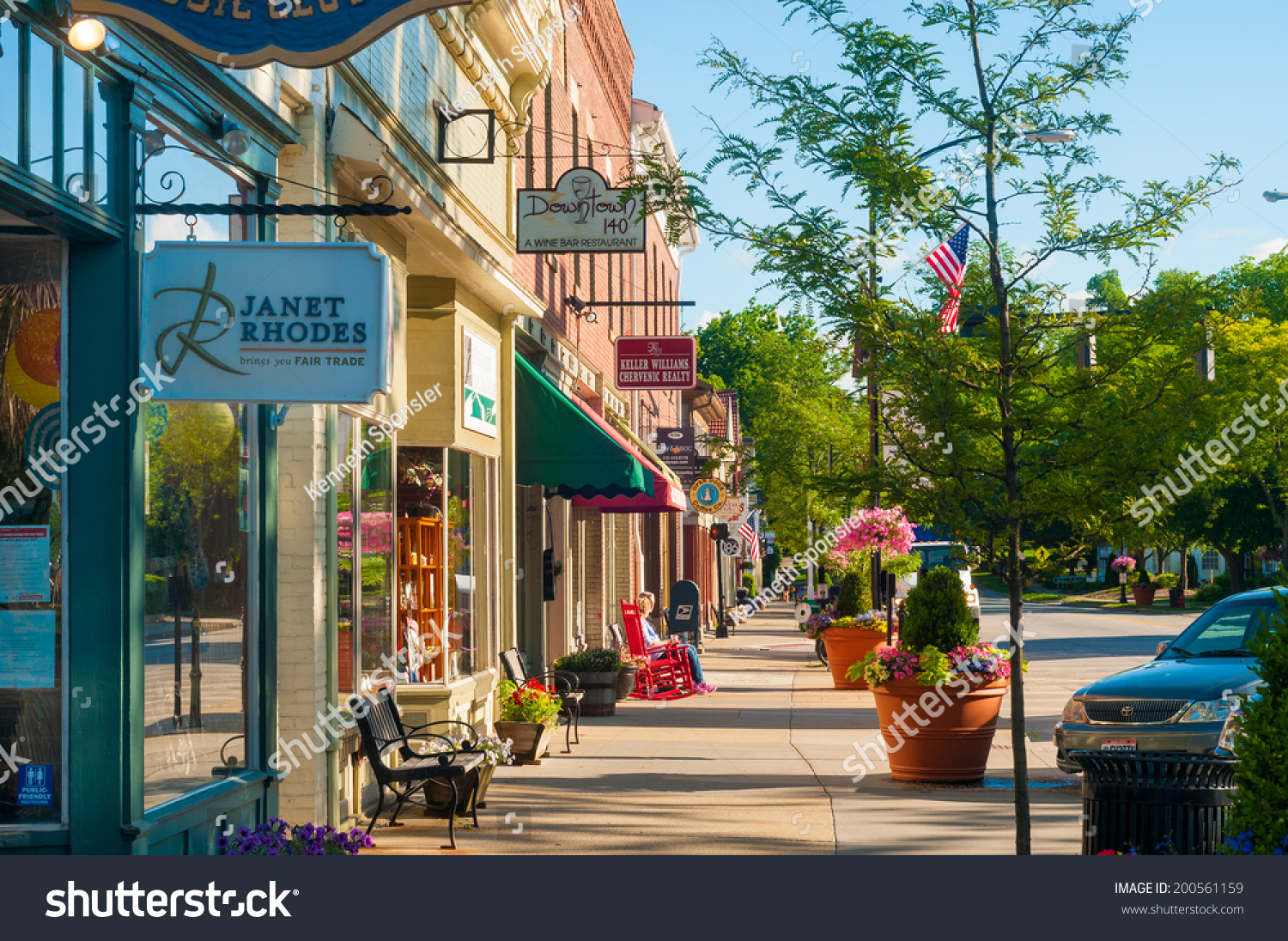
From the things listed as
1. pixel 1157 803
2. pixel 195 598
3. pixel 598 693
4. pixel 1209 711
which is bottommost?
pixel 598 693

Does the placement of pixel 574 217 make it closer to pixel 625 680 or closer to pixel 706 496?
pixel 625 680

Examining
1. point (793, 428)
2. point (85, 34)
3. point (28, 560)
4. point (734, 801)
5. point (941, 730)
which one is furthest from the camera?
point (793, 428)

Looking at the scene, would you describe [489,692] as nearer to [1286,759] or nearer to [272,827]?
[272,827]

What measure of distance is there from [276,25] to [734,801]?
6.75 m

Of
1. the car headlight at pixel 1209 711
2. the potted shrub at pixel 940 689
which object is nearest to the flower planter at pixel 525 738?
the potted shrub at pixel 940 689

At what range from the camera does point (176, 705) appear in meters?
6.41

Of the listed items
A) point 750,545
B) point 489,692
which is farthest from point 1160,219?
point 750,545

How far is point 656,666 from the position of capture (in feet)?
63.5

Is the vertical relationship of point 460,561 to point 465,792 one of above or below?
above

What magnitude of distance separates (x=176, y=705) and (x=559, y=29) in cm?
1221

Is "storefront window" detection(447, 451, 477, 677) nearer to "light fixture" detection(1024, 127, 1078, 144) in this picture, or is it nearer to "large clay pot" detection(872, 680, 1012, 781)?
"large clay pot" detection(872, 680, 1012, 781)

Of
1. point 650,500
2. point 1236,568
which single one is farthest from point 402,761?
point 1236,568

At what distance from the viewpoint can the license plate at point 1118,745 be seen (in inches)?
383

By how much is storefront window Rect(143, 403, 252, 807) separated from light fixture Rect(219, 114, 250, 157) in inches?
53.5
